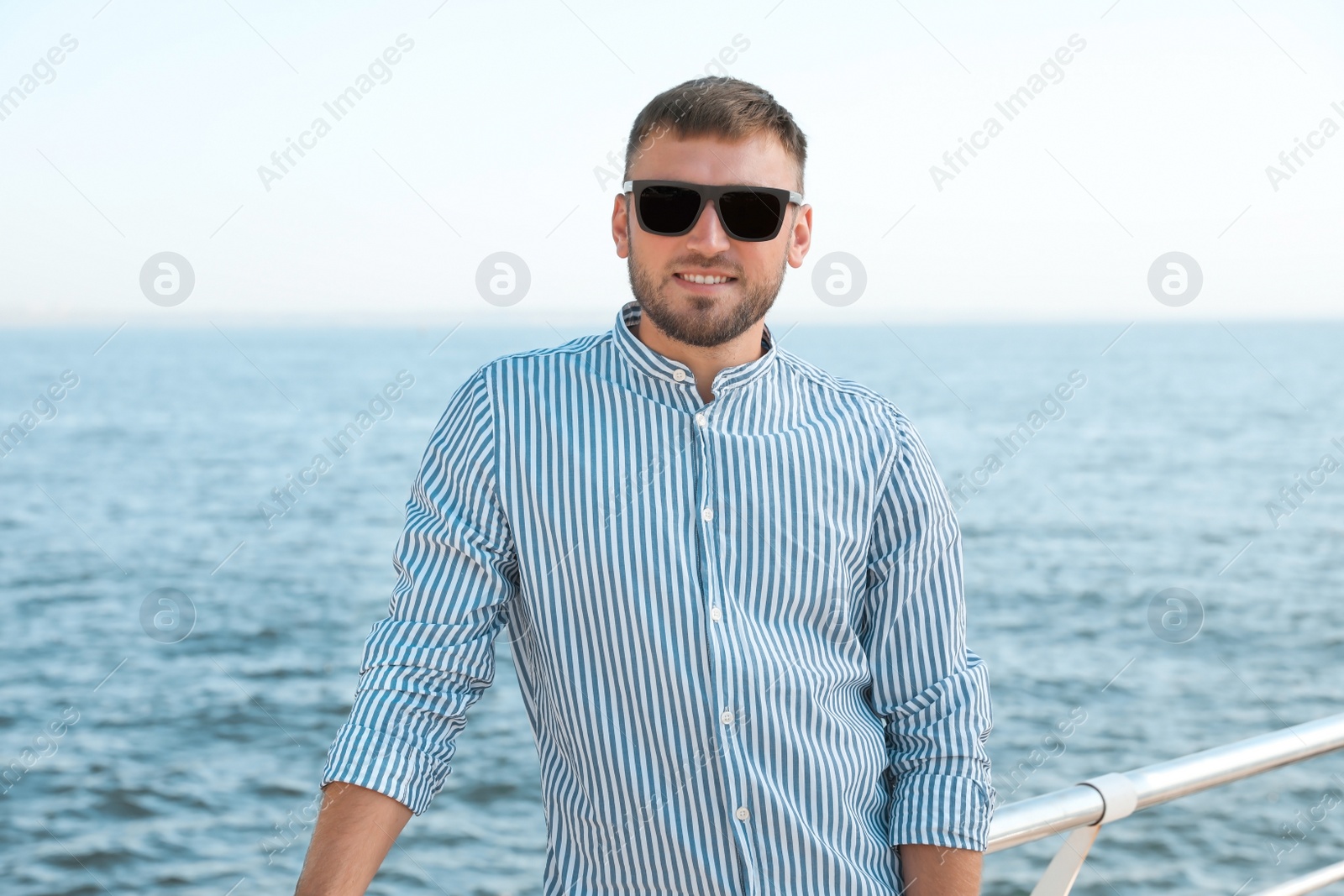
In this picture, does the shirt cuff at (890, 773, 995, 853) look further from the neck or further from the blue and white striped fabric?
the neck

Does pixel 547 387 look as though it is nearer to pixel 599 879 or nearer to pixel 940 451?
pixel 599 879

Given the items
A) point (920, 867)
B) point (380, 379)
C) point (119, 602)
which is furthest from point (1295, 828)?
point (380, 379)

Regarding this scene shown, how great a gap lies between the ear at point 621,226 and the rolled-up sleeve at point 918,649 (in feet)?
1.78

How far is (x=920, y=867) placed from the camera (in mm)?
1849

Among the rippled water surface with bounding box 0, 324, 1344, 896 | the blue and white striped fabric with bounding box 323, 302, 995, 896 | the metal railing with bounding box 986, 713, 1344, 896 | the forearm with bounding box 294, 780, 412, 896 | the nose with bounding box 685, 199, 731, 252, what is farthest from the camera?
the rippled water surface with bounding box 0, 324, 1344, 896

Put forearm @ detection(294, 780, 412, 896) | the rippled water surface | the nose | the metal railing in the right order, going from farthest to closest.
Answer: the rippled water surface → the metal railing → the nose → forearm @ detection(294, 780, 412, 896)

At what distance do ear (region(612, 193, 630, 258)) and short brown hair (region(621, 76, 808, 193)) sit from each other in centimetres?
5

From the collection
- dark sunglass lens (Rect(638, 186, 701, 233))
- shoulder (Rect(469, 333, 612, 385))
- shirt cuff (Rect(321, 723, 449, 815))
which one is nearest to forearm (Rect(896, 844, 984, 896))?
shirt cuff (Rect(321, 723, 449, 815))

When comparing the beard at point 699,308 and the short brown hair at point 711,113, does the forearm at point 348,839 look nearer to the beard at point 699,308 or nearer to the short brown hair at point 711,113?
the beard at point 699,308

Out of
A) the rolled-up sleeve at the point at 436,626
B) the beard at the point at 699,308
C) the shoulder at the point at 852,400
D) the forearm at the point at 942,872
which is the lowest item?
the forearm at the point at 942,872

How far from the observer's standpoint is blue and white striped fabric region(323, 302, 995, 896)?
1.71 metres

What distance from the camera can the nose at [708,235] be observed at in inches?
71.1

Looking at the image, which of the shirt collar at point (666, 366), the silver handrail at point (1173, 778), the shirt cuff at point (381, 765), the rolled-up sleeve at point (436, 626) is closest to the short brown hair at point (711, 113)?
the shirt collar at point (666, 366)

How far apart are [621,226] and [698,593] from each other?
634 mm
